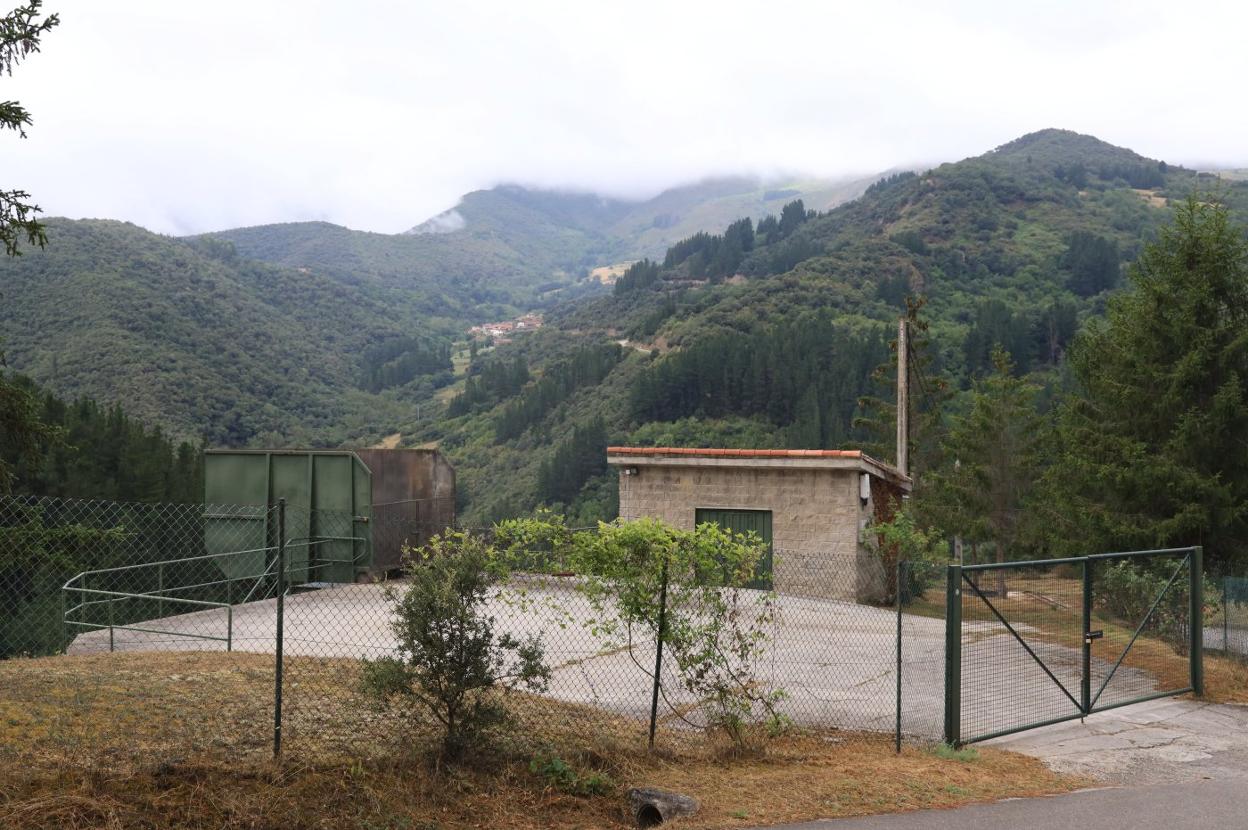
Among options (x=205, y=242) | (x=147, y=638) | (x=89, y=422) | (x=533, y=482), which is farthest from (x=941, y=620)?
(x=205, y=242)

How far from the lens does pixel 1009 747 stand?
862 cm

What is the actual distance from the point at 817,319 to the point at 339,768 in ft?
292

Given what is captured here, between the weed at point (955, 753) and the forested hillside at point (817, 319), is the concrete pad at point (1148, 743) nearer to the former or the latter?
the weed at point (955, 753)

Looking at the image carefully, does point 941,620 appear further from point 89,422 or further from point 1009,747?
point 89,422

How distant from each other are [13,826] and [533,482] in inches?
2798

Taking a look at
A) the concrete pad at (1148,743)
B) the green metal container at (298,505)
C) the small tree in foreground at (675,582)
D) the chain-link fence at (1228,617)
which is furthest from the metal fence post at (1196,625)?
the green metal container at (298,505)

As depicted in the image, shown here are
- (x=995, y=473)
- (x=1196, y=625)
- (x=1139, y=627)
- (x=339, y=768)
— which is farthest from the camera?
(x=995, y=473)

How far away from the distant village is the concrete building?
13545cm

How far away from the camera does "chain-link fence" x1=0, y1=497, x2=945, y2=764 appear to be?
639cm

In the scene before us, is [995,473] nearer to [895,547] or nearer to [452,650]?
[895,547]

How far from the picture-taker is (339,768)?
5852mm

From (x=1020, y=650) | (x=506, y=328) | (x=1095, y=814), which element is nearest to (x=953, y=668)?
(x=1095, y=814)

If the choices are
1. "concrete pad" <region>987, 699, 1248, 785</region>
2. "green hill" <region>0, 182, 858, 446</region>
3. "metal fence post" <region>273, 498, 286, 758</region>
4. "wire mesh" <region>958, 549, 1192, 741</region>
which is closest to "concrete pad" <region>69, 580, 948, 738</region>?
"wire mesh" <region>958, 549, 1192, 741</region>

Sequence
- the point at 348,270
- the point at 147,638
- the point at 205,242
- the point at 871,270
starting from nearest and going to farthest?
the point at 147,638 → the point at 871,270 → the point at 205,242 → the point at 348,270
